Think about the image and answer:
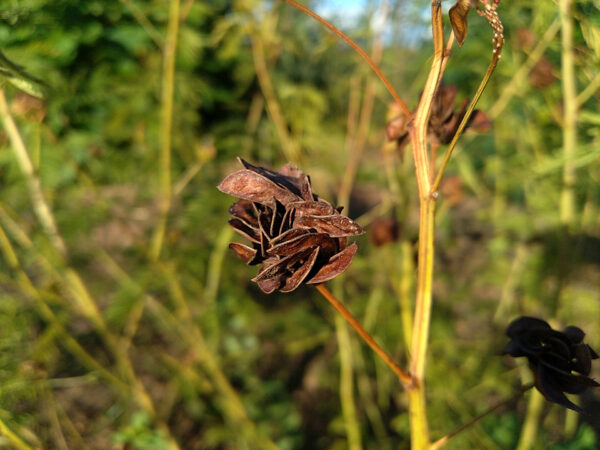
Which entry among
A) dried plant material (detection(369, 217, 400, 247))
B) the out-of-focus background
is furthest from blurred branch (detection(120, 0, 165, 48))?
dried plant material (detection(369, 217, 400, 247))

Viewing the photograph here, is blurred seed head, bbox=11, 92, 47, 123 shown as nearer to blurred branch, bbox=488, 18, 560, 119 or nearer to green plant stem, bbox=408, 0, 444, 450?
green plant stem, bbox=408, 0, 444, 450

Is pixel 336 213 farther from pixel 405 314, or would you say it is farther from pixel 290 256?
pixel 405 314

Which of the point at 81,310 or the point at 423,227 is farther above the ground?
the point at 423,227

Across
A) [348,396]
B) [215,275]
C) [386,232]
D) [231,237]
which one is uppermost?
[386,232]

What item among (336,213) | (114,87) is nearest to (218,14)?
(114,87)

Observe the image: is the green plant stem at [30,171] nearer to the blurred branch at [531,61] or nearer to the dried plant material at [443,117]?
the dried plant material at [443,117]

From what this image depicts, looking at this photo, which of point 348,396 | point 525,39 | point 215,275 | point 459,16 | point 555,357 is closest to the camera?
point 459,16

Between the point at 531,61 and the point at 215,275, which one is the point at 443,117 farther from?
the point at 215,275

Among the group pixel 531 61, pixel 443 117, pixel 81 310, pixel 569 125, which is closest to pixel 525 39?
pixel 531 61
